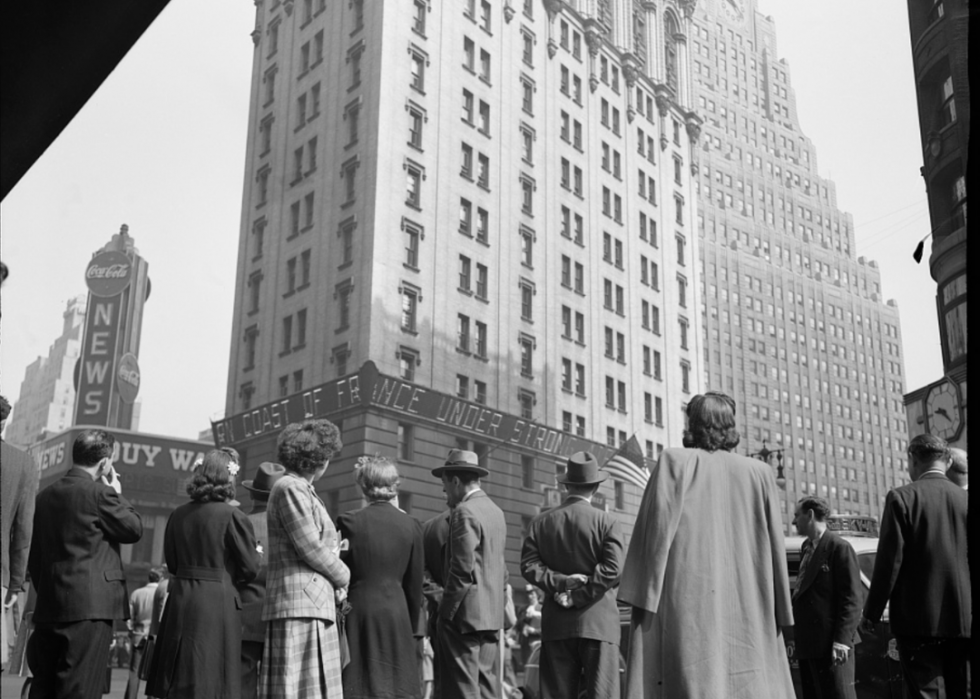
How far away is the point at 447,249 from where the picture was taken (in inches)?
1761

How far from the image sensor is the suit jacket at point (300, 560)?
17.6 feet

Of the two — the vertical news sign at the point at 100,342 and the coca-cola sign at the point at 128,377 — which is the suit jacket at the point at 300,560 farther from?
the coca-cola sign at the point at 128,377

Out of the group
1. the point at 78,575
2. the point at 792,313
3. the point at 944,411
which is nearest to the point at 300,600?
the point at 78,575

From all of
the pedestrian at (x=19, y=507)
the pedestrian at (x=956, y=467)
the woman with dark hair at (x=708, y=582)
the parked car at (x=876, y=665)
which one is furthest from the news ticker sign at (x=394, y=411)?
the woman with dark hair at (x=708, y=582)

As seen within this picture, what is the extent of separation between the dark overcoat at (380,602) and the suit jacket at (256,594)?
655mm

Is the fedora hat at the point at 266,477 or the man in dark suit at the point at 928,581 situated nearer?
the man in dark suit at the point at 928,581

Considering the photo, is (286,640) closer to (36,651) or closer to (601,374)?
(36,651)

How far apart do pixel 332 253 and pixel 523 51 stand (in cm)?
1765

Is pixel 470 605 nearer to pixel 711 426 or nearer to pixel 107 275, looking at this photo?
pixel 711 426

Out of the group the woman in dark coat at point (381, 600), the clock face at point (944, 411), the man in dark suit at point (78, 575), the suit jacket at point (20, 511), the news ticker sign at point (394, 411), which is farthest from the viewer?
the news ticker sign at point (394, 411)

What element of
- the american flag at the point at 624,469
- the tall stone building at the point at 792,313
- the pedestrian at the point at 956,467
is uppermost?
the tall stone building at the point at 792,313

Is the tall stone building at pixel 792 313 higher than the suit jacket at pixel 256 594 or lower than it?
higher

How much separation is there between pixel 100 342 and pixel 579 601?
69013 millimetres

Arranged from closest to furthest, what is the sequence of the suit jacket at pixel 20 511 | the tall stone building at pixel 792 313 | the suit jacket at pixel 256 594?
the suit jacket at pixel 20 511 → the suit jacket at pixel 256 594 → the tall stone building at pixel 792 313
